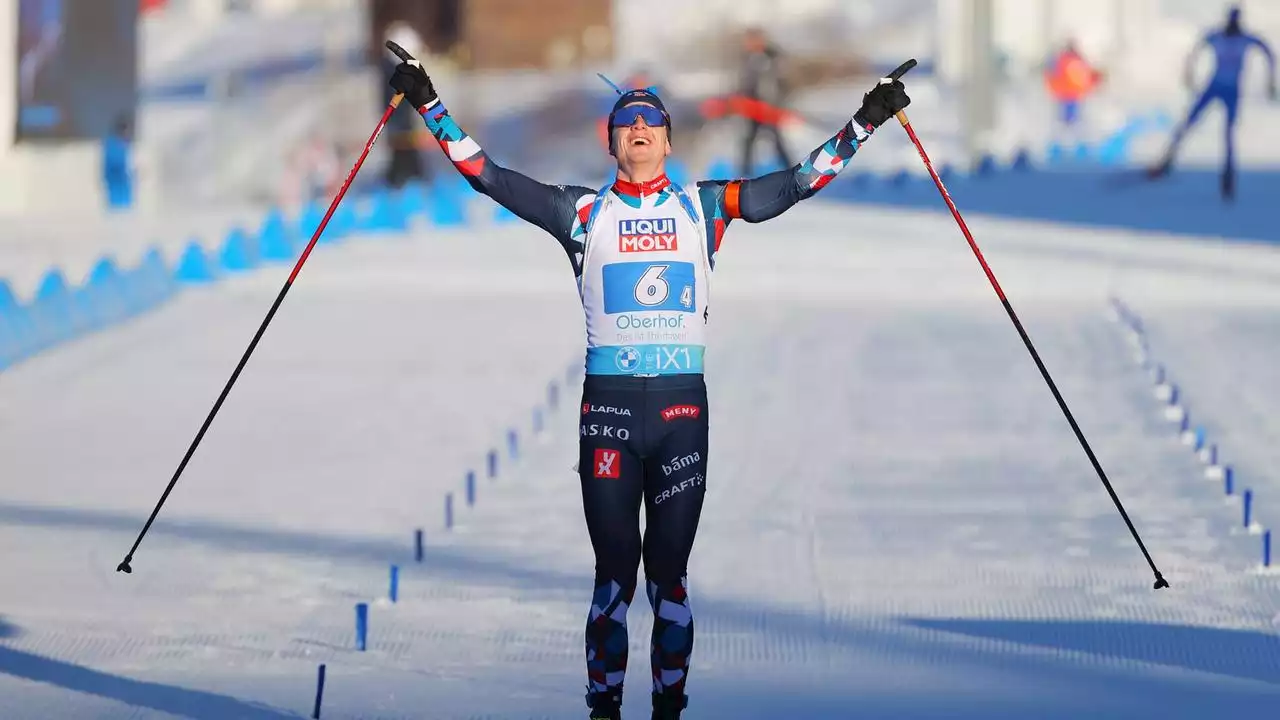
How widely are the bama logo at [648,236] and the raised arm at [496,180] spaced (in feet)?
0.47

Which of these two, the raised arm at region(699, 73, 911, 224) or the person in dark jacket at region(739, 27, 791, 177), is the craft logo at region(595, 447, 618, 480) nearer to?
the raised arm at region(699, 73, 911, 224)

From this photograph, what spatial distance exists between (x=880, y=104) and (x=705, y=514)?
419cm

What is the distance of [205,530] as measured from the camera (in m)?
10.5

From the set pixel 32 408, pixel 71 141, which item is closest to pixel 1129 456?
pixel 32 408

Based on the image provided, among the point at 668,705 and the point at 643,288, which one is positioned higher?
the point at 643,288

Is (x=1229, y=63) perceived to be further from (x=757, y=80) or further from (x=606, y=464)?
(x=606, y=464)

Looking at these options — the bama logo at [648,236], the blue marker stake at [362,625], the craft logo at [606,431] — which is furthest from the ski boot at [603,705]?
the blue marker stake at [362,625]

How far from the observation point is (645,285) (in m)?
6.61

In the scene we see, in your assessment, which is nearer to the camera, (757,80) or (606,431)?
(606,431)

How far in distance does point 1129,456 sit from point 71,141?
20.6 m

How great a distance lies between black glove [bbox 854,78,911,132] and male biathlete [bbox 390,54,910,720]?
0.48 ft

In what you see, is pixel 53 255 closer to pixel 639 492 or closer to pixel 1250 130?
pixel 639 492

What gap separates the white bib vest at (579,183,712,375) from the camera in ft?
21.6

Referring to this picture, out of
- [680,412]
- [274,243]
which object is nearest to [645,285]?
[680,412]
